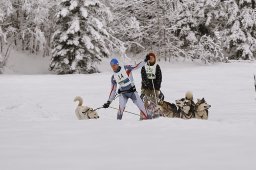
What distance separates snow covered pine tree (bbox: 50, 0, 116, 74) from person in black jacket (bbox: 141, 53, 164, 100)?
15007mm

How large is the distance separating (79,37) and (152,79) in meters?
16.0

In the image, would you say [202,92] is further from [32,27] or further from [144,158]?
[32,27]

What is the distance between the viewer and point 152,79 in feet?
35.8

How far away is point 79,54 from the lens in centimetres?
2611

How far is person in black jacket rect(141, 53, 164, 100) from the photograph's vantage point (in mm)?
10852

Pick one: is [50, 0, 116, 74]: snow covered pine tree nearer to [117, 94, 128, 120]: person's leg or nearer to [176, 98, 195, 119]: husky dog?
[117, 94, 128, 120]: person's leg

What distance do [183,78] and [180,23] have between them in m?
10.1

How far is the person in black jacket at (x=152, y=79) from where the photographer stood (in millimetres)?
10852

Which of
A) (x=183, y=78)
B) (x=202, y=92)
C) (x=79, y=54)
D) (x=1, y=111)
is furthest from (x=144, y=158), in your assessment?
(x=79, y=54)

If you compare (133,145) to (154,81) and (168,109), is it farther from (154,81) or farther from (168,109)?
(154,81)

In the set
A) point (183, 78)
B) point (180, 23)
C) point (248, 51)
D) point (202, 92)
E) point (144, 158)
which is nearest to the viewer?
point (144, 158)

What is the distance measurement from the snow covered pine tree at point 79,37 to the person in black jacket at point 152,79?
15.0 m

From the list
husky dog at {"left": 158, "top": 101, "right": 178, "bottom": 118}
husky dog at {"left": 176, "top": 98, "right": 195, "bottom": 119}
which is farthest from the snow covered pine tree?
husky dog at {"left": 176, "top": 98, "right": 195, "bottom": 119}

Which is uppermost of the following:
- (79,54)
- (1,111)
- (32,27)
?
(32,27)
